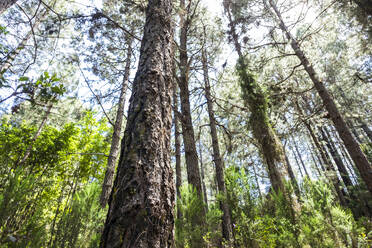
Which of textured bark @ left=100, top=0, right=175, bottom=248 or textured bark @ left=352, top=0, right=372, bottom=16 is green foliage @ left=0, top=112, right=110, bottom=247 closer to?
textured bark @ left=100, top=0, right=175, bottom=248

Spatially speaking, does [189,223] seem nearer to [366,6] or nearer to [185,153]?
[185,153]

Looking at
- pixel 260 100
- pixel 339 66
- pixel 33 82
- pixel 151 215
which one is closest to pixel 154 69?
pixel 151 215

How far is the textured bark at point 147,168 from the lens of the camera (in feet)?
3.28

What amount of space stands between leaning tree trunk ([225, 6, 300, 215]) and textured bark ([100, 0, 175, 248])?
3.40m

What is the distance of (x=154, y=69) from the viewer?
160 cm

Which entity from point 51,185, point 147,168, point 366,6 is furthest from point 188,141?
point 366,6

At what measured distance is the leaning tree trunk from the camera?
4.12m

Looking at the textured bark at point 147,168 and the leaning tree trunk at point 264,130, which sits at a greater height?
the leaning tree trunk at point 264,130

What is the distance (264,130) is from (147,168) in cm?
427

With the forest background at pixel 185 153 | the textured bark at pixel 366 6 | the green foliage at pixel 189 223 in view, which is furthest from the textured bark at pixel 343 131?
the green foliage at pixel 189 223

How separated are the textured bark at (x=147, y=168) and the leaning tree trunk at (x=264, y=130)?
3.40m

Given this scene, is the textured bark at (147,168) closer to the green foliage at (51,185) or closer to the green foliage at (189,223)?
the green foliage at (51,185)

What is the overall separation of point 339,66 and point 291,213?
14.6m

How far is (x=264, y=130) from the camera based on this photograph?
4.73 metres
